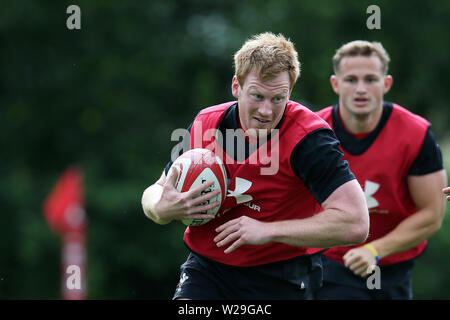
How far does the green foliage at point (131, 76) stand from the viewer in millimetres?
17016

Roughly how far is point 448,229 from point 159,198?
422 inches

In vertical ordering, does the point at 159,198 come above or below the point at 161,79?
below

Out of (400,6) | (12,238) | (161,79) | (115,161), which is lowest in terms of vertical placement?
(12,238)

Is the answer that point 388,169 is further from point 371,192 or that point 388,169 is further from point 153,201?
point 153,201

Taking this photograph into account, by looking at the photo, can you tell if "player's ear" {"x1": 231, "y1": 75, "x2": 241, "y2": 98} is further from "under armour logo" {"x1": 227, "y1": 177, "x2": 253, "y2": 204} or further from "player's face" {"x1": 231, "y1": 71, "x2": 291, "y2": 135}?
"under armour logo" {"x1": 227, "y1": 177, "x2": 253, "y2": 204}

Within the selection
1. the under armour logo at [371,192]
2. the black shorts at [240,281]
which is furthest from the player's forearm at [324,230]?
the under armour logo at [371,192]

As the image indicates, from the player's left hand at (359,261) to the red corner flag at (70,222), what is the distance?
8.72 m

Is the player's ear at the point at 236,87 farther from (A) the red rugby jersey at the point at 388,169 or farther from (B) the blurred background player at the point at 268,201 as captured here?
(A) the red rugby jersey at the point at 388,169

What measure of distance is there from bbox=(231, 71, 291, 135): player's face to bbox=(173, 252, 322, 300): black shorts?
909 mm

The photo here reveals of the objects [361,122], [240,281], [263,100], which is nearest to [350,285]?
[361,122]

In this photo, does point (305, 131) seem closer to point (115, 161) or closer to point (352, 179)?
point (352, 179)

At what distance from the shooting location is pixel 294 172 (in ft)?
15.4

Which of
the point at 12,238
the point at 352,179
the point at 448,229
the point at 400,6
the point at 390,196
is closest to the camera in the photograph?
the point at 352,179

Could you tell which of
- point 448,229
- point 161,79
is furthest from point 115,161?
point 448,229
